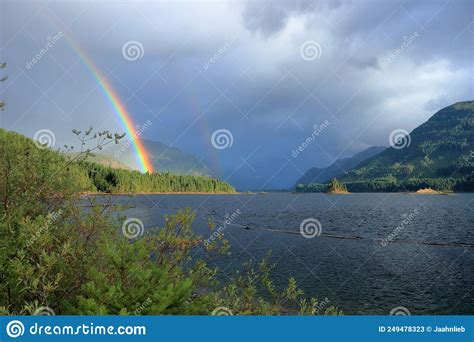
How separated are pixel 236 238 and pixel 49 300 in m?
67.0

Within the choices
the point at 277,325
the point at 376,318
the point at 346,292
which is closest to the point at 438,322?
the point at 376,318

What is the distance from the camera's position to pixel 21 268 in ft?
28.8
